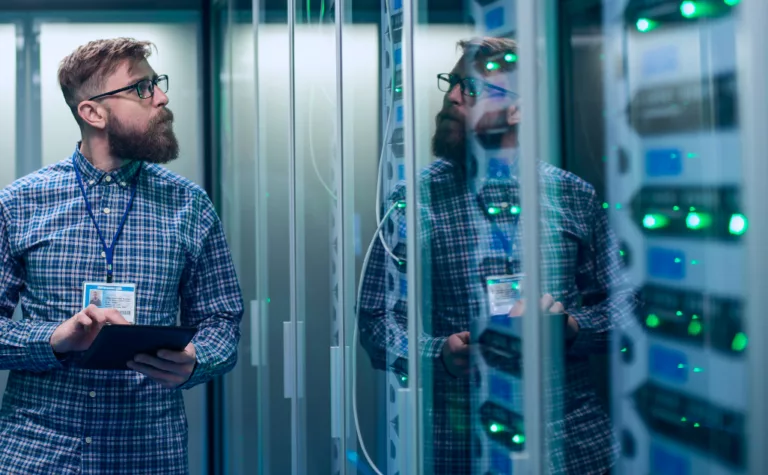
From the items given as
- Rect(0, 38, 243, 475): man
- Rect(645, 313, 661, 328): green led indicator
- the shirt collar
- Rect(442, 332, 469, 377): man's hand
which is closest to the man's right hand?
Rect(0, 38, 243, 475): man

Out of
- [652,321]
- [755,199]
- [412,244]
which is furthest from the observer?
[412,244]

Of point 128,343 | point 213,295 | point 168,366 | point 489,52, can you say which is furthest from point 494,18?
point 213,295

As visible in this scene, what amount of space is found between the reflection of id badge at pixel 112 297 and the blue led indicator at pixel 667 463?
143cm

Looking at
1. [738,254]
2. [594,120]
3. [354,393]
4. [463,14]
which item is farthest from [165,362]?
[738,254]

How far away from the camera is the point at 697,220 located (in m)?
0.67

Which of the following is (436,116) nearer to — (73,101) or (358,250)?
(358,250)

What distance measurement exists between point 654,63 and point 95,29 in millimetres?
3290

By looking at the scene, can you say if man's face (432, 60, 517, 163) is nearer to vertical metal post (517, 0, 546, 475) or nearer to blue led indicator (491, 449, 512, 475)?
vertical metal post (517, 0, 546, 475)

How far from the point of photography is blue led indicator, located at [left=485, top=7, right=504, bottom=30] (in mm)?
955

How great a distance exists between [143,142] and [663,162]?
1589 millimetres

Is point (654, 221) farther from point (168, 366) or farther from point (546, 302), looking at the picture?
point (168, 366)

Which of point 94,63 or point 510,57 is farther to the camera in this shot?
point 94,63

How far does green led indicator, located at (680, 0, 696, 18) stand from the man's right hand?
1.33 metres

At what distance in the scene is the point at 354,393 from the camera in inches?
68.6
